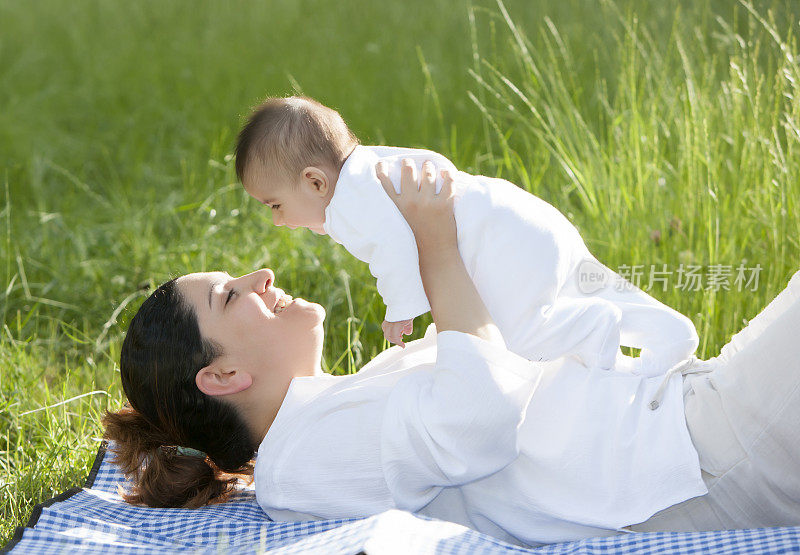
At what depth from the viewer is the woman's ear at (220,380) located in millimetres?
2342

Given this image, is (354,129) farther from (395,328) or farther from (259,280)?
(395,328)

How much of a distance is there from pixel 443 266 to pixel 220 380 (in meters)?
0.63

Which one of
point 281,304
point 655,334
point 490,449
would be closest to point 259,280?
point 281,304

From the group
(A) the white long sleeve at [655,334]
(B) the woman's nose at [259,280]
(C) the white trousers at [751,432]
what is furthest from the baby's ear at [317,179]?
(C) the white trousers at [751,432]

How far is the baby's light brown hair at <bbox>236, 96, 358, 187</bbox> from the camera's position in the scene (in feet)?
7.37

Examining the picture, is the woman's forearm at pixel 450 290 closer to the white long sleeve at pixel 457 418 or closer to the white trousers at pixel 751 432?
the white long sleeve at pixel 457 418

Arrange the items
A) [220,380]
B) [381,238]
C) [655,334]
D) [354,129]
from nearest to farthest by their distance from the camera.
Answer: [381,238] < [655,334] < [220,380] < [354,129]

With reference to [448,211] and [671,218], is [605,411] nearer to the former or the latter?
[448,211]

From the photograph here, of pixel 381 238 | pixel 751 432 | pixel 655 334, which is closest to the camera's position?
pixel 751 432

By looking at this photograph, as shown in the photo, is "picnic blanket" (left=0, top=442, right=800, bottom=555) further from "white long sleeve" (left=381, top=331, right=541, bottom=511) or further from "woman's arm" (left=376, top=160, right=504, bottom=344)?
"woman's arm" (left=376, top=160, right=504, bottom=344)

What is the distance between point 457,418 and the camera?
80.3 inches

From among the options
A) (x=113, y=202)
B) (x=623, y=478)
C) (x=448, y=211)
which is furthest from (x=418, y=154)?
(x=113, y=202)

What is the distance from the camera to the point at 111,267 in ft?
14.1

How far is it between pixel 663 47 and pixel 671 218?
4.86ft
